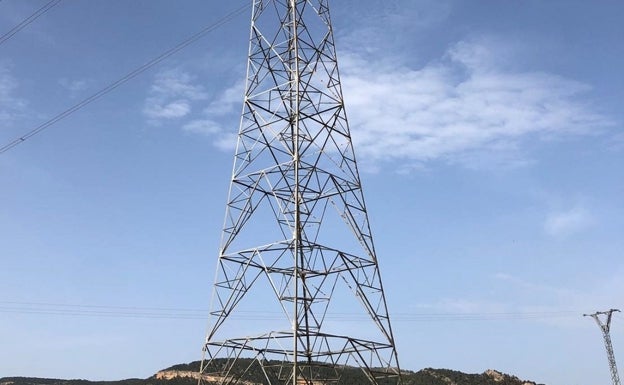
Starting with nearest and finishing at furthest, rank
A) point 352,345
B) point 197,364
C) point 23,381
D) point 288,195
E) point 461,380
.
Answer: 1. point 352,345
2. point 288,195
3. point 461,380
4. point 197,364
5. point 23,381

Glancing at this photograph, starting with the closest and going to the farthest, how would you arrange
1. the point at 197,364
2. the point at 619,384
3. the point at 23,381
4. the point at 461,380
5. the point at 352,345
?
the point at 352,345 → the point at 619,384 → the point at 461,380 → the point at 197,364 → the point at 23,381

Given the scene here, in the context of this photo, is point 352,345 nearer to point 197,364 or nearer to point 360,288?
point 360,288

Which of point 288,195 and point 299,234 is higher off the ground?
point 288,195

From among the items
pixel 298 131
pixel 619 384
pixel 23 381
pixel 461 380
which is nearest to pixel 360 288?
pixel 298 131

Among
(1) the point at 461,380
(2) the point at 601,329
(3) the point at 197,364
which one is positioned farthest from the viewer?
(3) the point at 197,364

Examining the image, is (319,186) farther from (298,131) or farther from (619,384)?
(619,384)

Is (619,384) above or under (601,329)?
under

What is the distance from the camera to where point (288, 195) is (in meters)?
26.7

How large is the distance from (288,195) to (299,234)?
259 centimetres

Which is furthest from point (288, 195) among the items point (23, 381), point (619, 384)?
point (23, 381)

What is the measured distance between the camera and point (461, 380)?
106188 mm

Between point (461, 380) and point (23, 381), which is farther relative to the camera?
point (23, 381)

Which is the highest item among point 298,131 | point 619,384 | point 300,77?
point 300,77

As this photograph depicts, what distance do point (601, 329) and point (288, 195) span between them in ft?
207
